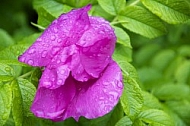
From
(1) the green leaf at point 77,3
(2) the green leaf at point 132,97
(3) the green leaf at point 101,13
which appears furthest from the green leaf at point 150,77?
(2) the green leaf at point 132,97

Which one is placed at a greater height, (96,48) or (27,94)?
(96,48)

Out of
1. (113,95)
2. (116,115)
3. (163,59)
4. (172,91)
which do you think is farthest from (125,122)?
(163,59)

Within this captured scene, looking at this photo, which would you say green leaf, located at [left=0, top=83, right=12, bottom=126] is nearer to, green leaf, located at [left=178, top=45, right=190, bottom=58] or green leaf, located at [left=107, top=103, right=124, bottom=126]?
green leaf, located at [left=107, top=103, right=124, bottom=126]

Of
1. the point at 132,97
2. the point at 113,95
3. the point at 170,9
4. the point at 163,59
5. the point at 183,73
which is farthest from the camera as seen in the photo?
the point at 163,59

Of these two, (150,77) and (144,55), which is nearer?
(150,77)

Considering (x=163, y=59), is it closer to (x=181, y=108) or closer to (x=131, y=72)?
(x=181, y=108)
